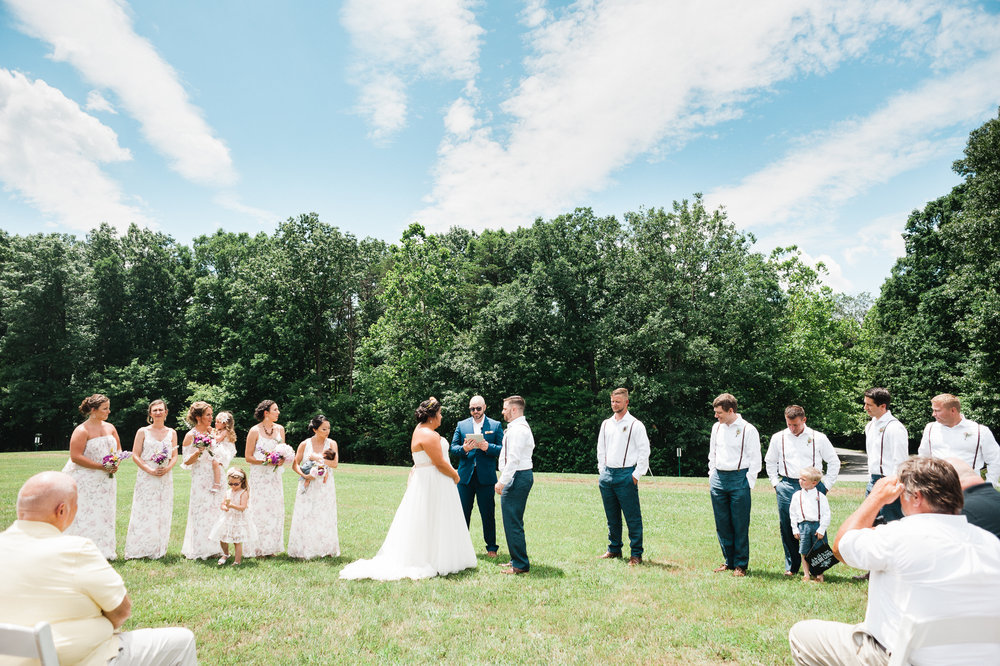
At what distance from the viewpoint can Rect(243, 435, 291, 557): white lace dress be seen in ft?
27.4

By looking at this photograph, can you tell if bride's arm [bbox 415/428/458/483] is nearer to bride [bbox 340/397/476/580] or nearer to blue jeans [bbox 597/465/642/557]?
bride [bbox 340/397/476/580]

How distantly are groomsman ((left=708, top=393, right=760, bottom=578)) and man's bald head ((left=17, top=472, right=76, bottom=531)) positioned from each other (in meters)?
7.00

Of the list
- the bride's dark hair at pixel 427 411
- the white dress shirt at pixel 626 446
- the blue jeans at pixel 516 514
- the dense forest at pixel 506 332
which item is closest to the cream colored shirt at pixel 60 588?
the bride's dark hair at pixel 427 411

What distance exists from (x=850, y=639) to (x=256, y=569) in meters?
6.82

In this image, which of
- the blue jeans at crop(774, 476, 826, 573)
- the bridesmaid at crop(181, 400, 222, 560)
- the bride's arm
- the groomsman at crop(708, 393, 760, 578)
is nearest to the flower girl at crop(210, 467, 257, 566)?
the bridesmaid at crop(181, 400, 222, 560)

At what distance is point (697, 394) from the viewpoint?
37062 mm

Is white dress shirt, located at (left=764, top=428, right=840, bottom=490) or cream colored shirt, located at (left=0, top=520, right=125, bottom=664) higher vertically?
white dress shirt, located at (left=764, top=428, right=840, bottom=490)

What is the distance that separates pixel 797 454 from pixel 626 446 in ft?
7.47

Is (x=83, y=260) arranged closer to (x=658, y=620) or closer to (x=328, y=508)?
(x=328, y=508)

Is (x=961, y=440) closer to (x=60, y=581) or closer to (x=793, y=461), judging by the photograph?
(x=793, y=461)

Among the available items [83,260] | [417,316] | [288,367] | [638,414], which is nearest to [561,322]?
[638,414]

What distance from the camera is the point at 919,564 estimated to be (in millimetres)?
2928

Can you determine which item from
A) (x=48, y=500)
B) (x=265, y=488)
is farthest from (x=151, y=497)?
(x=48, y=500)

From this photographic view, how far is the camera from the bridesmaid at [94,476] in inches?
306
